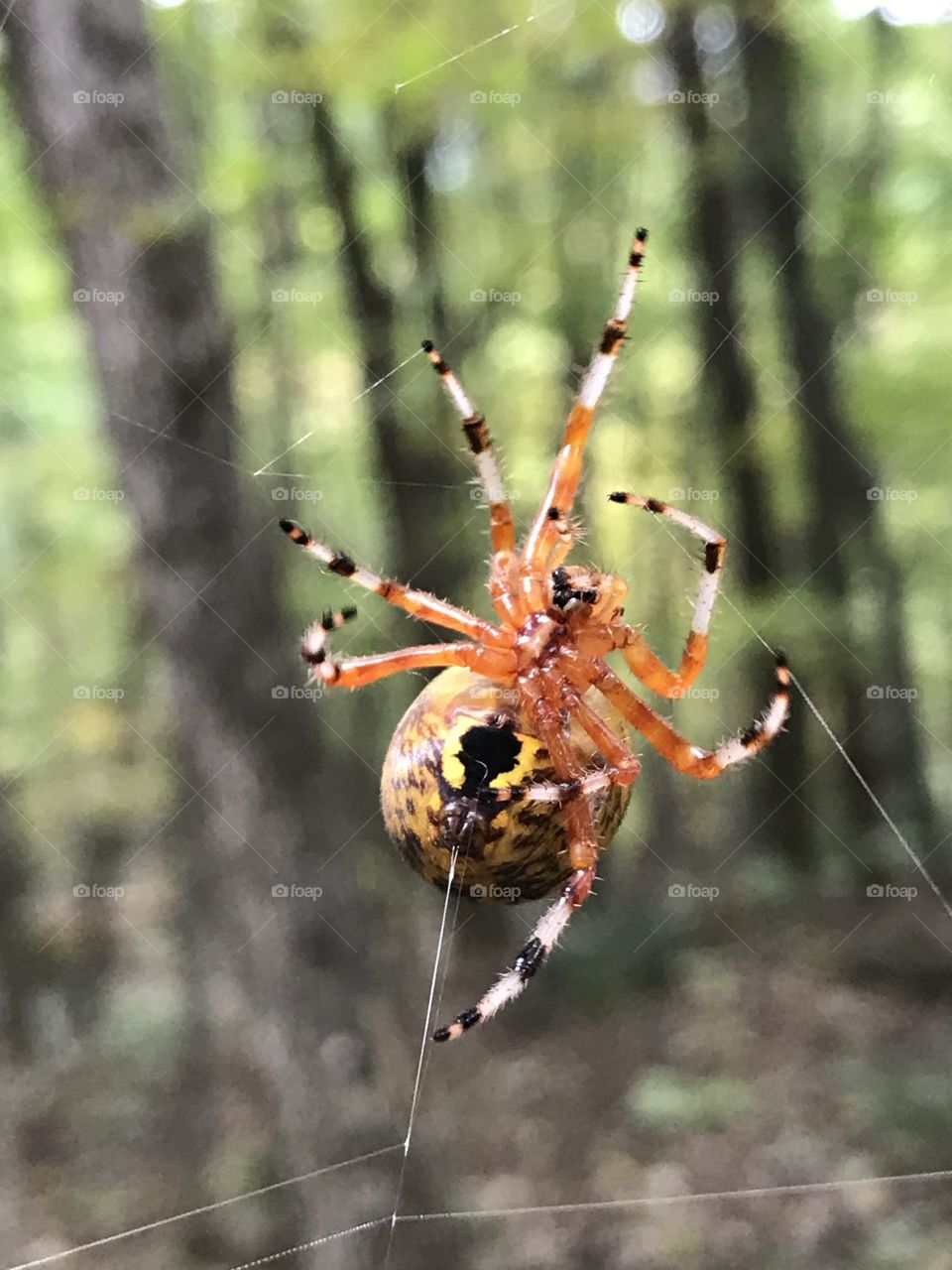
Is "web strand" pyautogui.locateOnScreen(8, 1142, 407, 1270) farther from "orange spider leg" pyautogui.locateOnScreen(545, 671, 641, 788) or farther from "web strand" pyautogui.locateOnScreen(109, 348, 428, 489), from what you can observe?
"web strand" pyautogui.locateOnScreen(109, 348, 428, 489)

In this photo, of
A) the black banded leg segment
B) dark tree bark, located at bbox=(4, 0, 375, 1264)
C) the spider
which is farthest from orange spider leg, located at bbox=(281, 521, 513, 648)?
dark tree bark, located at bbox=(4, 0, 375, 1264)

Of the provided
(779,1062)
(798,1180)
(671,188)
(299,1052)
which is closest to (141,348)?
(671,188)

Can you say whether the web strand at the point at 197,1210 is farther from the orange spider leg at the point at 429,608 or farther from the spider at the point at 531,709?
the orange spider leg at the point at 429,608

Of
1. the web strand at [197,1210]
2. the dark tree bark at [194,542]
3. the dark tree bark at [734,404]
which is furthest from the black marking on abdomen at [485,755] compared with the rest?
the web strand at [197,1210]

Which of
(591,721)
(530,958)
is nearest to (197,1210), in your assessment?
(530,958)

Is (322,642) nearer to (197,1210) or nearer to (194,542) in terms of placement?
(194,542)

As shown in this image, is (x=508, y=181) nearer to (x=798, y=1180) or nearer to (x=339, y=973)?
(x=339, y=973)

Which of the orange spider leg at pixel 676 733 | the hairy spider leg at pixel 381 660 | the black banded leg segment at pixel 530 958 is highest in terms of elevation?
the hairy spider leg at pixel 381 660
